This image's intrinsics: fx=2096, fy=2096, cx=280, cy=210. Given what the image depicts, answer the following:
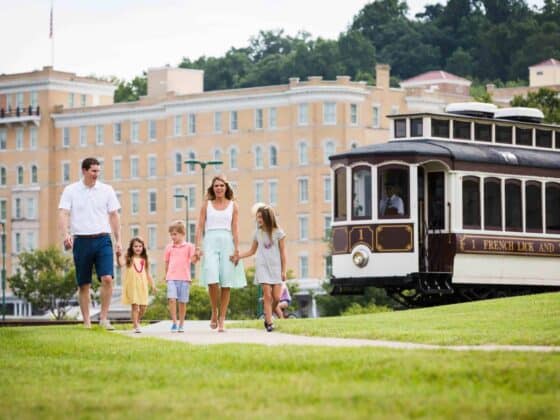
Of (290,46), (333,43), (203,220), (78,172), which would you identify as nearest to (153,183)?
(78,172)

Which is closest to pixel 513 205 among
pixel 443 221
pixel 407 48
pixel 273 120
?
pixel 443 221

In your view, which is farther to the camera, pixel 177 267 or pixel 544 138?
pixel 544 138

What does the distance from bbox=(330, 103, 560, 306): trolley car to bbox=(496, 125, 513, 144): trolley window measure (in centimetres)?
160

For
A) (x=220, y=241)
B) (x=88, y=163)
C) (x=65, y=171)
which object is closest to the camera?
(x=220, y=241)

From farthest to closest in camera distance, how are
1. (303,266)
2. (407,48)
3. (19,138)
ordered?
(407,48)
(19,138)
(303,266)

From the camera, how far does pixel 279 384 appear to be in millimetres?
15023

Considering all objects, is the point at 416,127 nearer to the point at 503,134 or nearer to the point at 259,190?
the point at 503,134

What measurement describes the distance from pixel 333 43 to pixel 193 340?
15087cm

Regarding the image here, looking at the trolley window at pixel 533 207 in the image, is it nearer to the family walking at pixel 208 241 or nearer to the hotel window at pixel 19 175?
the family walking at pixel 208 241

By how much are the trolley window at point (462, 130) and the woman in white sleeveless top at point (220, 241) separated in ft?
60.9

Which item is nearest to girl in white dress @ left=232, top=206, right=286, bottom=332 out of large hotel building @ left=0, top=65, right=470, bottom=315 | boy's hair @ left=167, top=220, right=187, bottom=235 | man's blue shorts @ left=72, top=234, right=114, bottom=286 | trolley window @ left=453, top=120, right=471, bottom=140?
man's blue shorts @ left=72, top=234, right=114, bottom=286

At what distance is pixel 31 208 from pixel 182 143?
1541 cm

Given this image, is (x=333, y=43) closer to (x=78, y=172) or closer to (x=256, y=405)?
(x=78, y=172)

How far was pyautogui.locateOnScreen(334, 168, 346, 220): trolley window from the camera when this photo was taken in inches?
1528
